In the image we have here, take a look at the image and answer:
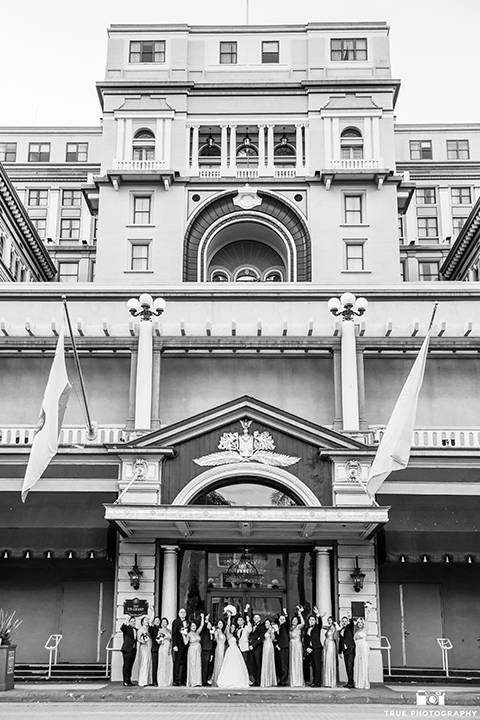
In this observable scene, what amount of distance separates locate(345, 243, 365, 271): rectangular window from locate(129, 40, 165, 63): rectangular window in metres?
14.6

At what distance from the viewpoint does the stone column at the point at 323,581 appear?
1036 inches

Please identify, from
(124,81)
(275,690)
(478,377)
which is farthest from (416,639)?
(124,81)

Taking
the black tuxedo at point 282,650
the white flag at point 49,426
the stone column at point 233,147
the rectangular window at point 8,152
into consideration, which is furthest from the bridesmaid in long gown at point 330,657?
the rectangular window at point 8,152

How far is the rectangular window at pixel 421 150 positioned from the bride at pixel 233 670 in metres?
55.7

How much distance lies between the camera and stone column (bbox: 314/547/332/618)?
26.3 m

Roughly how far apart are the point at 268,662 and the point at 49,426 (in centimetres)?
831

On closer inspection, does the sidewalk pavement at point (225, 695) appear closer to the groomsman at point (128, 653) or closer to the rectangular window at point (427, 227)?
the groomsman at point (128, 653)

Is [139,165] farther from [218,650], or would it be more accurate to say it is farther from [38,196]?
[218,650]

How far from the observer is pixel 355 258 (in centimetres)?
4759

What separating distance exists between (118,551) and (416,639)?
9.18 m

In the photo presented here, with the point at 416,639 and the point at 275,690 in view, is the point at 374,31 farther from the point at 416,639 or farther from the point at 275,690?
the point at 275,690

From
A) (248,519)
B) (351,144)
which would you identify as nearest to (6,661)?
(248,519)

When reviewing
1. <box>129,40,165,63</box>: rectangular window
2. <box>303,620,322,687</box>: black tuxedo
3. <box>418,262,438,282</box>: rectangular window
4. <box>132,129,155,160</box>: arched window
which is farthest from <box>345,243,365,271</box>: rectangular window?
<box>303,620,322,687</box>: black tuxedo

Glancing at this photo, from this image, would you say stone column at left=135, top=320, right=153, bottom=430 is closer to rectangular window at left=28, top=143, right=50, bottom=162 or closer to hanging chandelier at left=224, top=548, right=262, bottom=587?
hanging chandelier at left=224, top=548, right=262, bottom=587
